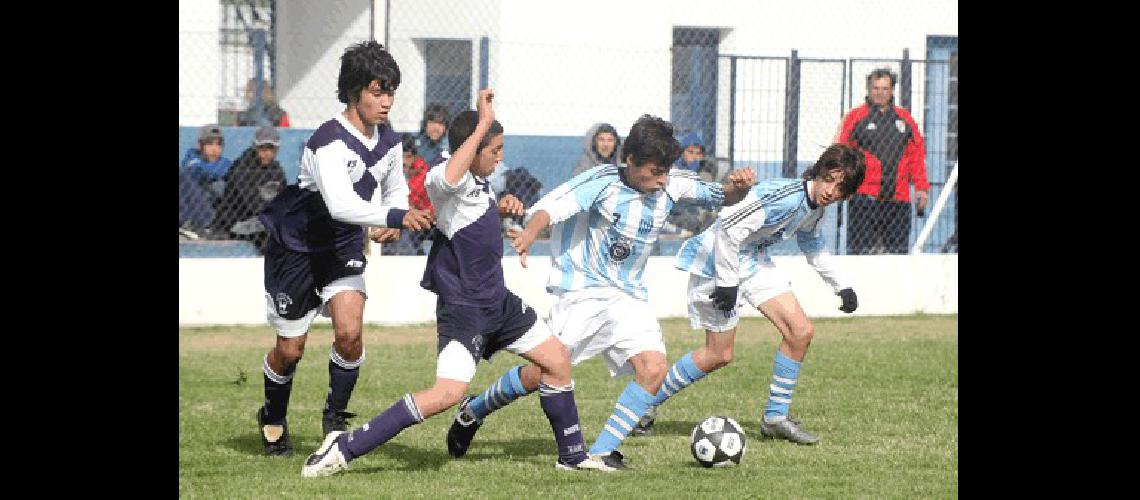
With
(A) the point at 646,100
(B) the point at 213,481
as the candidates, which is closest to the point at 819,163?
(B) the point at 213,481

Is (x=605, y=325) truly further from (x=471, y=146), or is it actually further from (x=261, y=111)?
(x=261, y=111)

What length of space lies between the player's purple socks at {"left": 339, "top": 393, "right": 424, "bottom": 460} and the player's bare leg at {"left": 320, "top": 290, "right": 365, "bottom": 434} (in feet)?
2.45

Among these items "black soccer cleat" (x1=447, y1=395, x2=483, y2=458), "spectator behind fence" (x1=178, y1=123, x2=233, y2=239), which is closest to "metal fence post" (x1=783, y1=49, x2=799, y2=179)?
"spectator behind fence" (x1=178, y1=123, x2=233, y2=239)

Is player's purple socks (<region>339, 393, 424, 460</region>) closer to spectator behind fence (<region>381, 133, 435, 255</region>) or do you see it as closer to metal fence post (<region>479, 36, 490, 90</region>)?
spectator behind fence (<region>381, 133, 435, 255</region>)

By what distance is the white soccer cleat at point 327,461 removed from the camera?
25.1 ft

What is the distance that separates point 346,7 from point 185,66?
4098 mm

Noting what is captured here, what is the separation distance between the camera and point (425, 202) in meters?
14.0

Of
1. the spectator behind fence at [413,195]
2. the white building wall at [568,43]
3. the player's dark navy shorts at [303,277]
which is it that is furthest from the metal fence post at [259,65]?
the player's dark navy shorts at [303,277]

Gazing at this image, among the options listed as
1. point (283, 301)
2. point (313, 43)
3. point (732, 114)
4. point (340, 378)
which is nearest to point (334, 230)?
point (283, 301)

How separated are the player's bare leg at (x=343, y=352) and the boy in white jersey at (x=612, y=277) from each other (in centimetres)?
56

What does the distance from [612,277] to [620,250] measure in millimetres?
137

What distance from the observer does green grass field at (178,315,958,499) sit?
25.1 ft

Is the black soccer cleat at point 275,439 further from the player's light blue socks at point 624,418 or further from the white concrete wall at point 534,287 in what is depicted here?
the white concrete wall at point 534,287

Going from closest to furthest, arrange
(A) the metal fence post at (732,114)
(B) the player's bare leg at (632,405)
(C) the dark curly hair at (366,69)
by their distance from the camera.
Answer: (C) the dark curly hair at (366,69), (B) the player's bare leg at (632,405), (A) the metal fence post at (732,114)
